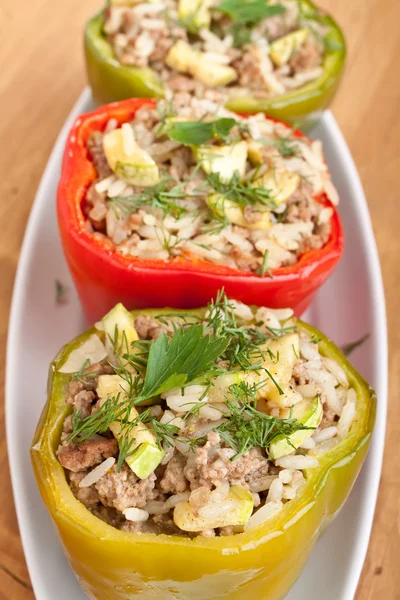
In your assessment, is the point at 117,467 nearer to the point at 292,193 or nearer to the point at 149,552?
the point at 149,552

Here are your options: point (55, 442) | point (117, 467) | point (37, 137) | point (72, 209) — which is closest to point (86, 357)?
point (55, 442)

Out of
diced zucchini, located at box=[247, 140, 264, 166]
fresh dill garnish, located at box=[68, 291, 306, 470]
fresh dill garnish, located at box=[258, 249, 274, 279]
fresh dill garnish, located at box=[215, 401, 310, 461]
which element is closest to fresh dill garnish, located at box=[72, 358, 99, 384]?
fresh dill garnish, located at box=[68, 291, 306, 470]

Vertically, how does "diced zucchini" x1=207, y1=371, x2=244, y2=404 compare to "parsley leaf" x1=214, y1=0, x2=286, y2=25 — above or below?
below

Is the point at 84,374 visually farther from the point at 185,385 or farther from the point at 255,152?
the point at 255,152

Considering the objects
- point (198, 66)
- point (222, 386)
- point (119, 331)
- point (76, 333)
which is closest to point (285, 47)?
point (198, 66)

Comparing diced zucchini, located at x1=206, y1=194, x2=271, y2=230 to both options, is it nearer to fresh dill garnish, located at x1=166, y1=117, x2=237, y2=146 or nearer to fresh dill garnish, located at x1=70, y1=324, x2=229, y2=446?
fresh dill garnish, located at x1=166, y1=117, x2=237, y2=146

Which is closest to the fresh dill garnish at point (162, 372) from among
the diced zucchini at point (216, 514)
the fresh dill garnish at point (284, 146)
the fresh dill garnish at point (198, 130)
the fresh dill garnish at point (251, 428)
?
the fresh dill garnish at point (251, 428)
